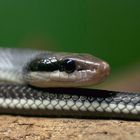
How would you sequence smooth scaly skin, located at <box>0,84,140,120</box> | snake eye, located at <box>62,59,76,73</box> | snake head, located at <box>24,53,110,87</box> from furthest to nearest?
snake eye, located at <box>62,59,76,73</box>
snake head, located at <box>24,53,110,87</box>
smooth scaly skin, located at <box>0,84,140,120</box>

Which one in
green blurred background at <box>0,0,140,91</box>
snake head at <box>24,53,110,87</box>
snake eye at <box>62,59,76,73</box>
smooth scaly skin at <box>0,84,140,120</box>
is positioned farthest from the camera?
green blurred background at <box>0,0,140,91</box>

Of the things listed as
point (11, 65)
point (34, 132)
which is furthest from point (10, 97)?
point (11, 65)

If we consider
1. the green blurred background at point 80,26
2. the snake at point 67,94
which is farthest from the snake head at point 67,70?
the green blurred background at point 80,26

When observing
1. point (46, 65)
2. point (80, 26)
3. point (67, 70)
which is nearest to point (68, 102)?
point (67, 70)

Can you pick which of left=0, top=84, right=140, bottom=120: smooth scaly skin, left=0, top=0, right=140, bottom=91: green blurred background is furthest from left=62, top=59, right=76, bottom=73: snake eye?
left=0, top=0, right=140, bottom=91: green blurred background

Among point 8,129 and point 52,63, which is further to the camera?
point 52,63

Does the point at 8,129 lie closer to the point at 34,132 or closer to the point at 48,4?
the point at 34,132

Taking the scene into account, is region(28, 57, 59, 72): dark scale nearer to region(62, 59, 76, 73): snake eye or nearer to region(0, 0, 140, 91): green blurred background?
region(62, 59, 76, 73): snake eye
